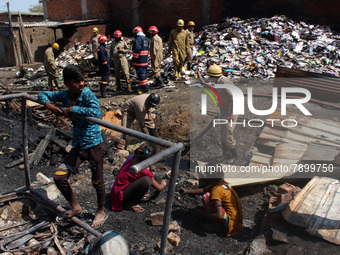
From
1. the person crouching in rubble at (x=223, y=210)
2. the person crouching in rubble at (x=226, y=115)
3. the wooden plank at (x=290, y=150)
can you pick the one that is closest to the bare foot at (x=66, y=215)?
the person crouching in rubble at (x=223, y=210)

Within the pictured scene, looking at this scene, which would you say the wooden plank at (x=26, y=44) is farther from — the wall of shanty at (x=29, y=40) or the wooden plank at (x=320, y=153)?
the wooden plank at (x=320, y=153)

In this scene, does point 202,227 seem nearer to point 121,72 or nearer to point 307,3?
point 121,72

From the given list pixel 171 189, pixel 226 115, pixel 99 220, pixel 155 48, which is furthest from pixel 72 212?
pixel 155 48

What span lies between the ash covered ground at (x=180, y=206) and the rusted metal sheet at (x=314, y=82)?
36.6 inches

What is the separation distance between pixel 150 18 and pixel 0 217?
49.6 feet

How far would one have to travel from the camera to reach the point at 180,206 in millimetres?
4043

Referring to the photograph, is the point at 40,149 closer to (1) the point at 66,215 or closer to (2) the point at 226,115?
(1) the point at 66,215

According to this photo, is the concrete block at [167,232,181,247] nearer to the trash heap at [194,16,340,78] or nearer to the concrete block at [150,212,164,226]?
the concrete block at [150,212,164,226]

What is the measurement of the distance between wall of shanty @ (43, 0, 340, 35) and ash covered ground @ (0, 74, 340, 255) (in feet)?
29.6

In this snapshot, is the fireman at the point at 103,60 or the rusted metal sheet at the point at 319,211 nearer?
the rusted metal sheet at the point at 319,211

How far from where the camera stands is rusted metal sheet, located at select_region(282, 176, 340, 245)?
3252 millimetres

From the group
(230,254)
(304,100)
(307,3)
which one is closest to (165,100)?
(304,100)

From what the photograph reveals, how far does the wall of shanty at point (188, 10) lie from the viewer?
13500 millimetres

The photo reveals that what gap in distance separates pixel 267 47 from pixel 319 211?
9.37 meters
